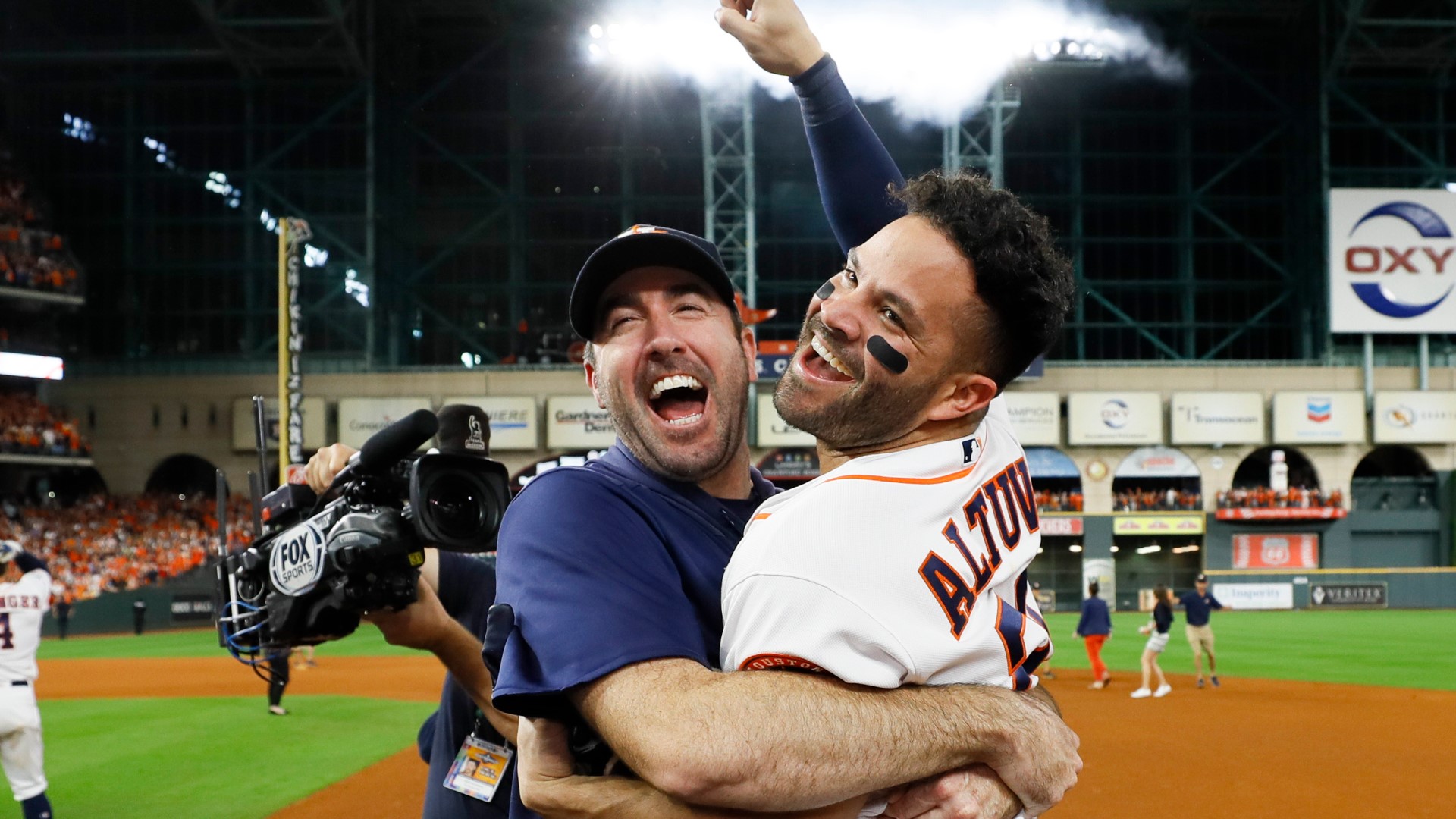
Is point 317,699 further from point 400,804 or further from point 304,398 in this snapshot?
point 304,398

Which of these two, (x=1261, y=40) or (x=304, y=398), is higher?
(x=1261, y=40)

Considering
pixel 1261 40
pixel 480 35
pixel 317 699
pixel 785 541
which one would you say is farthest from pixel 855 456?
pixel 1261 40

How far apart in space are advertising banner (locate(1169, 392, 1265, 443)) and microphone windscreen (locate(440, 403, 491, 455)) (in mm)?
45204

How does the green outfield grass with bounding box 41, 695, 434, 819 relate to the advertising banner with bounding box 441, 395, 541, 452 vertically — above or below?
below

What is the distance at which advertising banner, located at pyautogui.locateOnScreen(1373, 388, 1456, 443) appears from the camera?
44438 millimetres

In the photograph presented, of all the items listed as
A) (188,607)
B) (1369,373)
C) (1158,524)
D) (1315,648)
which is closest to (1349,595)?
(1158,524)

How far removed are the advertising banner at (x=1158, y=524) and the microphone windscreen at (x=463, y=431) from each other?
43.5m

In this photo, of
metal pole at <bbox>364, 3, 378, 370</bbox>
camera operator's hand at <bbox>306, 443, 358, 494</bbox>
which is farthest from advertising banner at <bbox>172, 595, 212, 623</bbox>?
camera operator's hand at <bbox>306, 443, 358, 494</bbox>

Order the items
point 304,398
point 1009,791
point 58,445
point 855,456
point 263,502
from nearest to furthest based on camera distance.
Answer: point 1009,791 < point 855,456 < point 263,502 < point 58,445 < point 304,398

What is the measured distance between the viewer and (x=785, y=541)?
1.79 m

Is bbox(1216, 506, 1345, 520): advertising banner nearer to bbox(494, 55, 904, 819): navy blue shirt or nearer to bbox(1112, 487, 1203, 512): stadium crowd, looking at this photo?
bbox(1112, 487, 1203, 512): stadium crowd

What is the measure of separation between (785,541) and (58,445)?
44850 millimetres

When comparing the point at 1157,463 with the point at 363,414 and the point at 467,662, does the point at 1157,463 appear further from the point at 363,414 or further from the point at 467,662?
the point at 467,662

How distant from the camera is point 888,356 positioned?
216 centimetres
